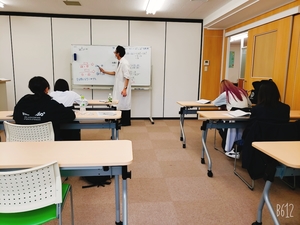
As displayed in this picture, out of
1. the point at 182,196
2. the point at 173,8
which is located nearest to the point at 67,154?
the point at 182,196

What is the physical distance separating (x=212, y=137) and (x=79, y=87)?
3262 mm

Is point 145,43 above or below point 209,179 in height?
above

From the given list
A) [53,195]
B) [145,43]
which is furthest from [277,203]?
[145,43]

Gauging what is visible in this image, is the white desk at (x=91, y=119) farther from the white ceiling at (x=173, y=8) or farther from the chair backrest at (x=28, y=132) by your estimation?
the white ceiling at (x=173, y=8)

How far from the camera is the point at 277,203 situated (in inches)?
90.4

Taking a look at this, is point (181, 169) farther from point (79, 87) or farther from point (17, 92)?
point (17, 92)

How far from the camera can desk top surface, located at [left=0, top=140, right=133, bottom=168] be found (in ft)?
4.44

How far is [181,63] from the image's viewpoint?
5.91 meters

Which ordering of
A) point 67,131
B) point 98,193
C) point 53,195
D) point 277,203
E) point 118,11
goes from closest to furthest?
point 53,195, point 277,203, point 98,193, point 67,131, point 118,11

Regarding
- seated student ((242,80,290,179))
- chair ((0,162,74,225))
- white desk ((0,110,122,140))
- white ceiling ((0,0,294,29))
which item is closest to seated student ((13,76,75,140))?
white desk ((0,110,122,140))

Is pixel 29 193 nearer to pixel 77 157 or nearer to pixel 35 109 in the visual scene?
pixel 77 157

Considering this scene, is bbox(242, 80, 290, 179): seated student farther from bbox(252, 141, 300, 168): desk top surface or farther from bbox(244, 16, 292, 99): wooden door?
bbox(244, 16, 292, 99): wooden door

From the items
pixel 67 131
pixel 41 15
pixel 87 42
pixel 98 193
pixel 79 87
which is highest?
pixel 41 15

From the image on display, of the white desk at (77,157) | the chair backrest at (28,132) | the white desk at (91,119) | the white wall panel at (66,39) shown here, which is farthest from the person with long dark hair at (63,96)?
the white wall panel at (66,39)
